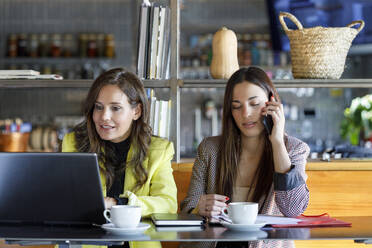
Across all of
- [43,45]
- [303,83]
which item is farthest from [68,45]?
[303,83]

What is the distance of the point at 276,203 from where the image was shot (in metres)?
1.86

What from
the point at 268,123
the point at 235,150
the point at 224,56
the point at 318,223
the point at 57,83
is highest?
the point at 224,56

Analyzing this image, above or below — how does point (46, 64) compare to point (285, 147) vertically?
above

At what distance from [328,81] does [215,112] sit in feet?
11.5

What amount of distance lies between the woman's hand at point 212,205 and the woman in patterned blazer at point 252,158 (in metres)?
0.19

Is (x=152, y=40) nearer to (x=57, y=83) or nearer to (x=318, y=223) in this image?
(x=57, y=83)

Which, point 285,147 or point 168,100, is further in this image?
point 168,100

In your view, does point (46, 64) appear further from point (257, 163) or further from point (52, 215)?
point (52, 215)

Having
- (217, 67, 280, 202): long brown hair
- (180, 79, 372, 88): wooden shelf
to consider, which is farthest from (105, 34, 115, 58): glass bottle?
(217, 67, 280, 202): long brown hair

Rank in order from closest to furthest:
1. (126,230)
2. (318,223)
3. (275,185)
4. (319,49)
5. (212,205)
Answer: (126,230)
(318,223)
(212,205)
(275,185)
(319,49)

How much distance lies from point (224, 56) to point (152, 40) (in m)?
0.32

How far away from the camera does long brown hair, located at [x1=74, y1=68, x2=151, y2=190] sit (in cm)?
196

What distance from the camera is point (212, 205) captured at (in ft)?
5.27

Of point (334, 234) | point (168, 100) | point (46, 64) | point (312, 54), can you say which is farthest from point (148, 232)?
point (46, 64)
